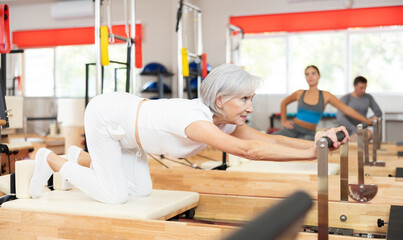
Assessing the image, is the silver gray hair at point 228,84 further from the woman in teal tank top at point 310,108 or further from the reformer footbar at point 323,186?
the woman in teal tank top at point 310,108

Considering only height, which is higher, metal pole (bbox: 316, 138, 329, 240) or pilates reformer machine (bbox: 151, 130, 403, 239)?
metal pole (bbox: 316, 138, 329, 240)

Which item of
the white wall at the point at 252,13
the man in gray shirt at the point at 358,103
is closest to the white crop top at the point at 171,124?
the man in gray shirt at the point at 358,103

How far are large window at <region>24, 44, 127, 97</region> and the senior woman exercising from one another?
809 centimetres

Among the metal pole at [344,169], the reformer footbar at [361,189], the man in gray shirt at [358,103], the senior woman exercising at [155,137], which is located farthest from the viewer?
the man in gray shirt at [358,103]

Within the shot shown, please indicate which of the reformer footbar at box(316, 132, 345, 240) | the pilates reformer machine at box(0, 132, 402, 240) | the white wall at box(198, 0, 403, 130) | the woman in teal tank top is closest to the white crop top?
the pilates reformer machine at box(0, 132, 402, 240)

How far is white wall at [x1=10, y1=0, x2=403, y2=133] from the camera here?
886cm

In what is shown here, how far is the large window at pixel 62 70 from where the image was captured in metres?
10.7

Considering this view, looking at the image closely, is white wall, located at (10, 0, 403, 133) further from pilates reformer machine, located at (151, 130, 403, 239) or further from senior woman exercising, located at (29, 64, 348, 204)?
senior woman exercising, located at (29, 64, 348, 204)

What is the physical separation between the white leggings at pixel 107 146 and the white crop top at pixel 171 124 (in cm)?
9

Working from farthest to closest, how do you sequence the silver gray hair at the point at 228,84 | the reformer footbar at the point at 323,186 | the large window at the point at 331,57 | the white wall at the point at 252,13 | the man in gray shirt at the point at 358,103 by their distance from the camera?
the white wall at the point at 252,13
the large window at the point at 331,57
the man in gray shirt at the point at 358,103
the silver gray hair at the point at 228,84
the reformer footbar at the point at 323,186

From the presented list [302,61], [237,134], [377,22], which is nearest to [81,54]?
[302,61]

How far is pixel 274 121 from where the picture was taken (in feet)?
29.9

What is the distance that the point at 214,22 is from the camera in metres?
9.42

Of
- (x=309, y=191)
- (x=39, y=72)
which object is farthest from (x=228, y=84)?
(x=39, y=72)
